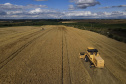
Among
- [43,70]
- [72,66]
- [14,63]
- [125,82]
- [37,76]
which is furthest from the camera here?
[14,63]

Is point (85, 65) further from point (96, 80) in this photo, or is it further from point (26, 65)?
point (26, 65)

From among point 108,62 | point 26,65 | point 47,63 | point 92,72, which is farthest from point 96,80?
point 26,65

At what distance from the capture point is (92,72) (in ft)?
29.9

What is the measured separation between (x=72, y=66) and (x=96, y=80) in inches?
110

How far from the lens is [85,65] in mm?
10461

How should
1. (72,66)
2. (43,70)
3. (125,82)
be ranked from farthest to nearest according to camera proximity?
(72,66) → (43,70) → (125,82)

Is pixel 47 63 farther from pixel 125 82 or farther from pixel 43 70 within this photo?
pixel 125 82

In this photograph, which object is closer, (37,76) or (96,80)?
(96,80)

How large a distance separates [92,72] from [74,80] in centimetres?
190

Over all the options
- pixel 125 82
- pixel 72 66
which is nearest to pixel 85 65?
pixel 72 66

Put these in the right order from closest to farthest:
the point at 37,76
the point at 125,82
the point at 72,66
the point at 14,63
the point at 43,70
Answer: the point at 125,82 < the point at 37,76 < the point at 43,70 < the point at 72,66 < the point at 14,63

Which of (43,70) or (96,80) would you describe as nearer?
(96,80)

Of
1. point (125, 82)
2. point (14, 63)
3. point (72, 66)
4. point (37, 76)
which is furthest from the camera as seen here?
point (14, 63)

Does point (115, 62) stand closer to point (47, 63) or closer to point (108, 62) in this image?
point (108, 62)
